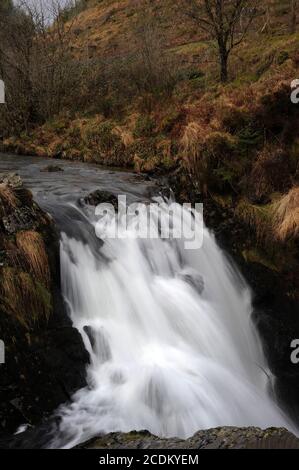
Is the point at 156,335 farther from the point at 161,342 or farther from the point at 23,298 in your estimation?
the point at 23,298

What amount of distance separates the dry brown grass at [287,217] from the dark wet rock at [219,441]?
5.33 metres

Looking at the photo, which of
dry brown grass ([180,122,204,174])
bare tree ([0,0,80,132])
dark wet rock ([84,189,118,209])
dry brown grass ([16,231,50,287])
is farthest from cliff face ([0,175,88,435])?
bare tree ([0,0,80,132])

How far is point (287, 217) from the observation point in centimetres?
877

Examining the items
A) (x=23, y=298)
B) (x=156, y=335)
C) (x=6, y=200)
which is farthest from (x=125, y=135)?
(x=23, y=298)

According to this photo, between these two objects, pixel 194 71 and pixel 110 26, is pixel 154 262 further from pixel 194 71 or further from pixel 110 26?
pixel 110 26

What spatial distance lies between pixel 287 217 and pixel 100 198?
3.55 m

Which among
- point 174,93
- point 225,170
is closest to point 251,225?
point 225,170

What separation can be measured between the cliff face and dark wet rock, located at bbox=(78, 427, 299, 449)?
114 centimetres

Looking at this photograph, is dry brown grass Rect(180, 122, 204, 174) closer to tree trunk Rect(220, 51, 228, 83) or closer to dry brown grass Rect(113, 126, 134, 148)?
dry brown grass Rect(113, 126, 134, 148)

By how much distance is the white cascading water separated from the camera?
17.6 feet

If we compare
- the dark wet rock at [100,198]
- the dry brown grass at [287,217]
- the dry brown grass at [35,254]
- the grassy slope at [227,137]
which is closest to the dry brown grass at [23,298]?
the dry brown grass at [35,254]

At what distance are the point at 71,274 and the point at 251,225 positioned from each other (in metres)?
4.22

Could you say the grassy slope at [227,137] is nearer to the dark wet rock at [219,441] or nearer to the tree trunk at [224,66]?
the tree trunk at [224,66]

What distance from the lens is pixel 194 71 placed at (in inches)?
691
